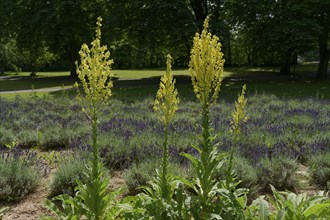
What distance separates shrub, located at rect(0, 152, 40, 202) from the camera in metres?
4.85

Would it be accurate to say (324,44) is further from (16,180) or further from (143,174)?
(16,180)

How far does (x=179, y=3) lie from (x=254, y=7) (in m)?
5.50

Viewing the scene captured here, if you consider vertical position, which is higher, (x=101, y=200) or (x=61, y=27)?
(x=61, y=27)

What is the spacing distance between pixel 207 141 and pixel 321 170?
326 centimetres

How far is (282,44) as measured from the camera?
74.8ft

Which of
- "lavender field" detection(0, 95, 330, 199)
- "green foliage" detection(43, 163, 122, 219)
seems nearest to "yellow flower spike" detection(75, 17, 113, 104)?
"green foliage" detection(43, 163, 122, 219)

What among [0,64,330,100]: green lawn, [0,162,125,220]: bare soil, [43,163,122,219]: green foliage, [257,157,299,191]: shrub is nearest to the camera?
[43,163,122,219]: green foliage

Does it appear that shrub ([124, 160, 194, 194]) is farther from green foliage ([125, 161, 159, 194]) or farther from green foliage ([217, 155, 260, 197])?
green foliage ([217, 155, 260, 197])

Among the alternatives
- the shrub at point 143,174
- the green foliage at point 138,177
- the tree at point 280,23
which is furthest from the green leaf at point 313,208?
the tree at point 280,23

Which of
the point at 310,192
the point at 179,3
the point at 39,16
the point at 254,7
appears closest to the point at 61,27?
the point at 39,16

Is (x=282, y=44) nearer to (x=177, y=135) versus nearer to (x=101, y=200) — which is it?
(x=177, y=135)

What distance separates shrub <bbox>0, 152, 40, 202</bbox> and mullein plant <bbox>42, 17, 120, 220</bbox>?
167 centimetres

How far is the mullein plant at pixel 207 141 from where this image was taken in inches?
119

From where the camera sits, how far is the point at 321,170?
5.38 meters
